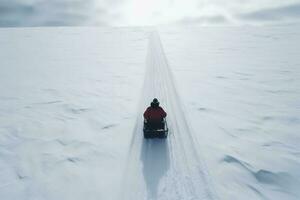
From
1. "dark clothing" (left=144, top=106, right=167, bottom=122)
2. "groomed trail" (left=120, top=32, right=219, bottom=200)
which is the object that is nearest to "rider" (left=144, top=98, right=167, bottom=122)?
"dark clothing" (left=144, top=106, right=167, bottom=122)

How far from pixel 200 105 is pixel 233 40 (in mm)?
20186

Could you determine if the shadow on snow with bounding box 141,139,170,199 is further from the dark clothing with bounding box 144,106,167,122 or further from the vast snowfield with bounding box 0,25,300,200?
the dark clothing with bounding box 144,106,167,122

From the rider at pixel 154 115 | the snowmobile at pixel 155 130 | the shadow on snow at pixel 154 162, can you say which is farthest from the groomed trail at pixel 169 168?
the rider at pixel 154 115

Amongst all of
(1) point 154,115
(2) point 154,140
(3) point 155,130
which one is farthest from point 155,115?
(2) point 154,140

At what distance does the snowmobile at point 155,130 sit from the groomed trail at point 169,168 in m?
0.15

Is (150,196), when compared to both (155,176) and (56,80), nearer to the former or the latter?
(155,176)

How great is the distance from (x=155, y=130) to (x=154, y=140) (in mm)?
288

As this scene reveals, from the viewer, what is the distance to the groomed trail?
6.74 meters

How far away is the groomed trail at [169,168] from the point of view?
6.74m

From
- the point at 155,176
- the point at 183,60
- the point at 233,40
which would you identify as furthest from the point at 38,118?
the point at 233,40

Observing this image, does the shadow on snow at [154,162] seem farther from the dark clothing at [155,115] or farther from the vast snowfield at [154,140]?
the dark clothing at [155,115]

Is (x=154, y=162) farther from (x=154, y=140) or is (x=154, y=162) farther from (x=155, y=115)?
(x=155, y=115)

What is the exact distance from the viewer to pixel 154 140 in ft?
29.8

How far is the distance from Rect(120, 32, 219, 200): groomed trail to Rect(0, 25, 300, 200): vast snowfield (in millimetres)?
24
